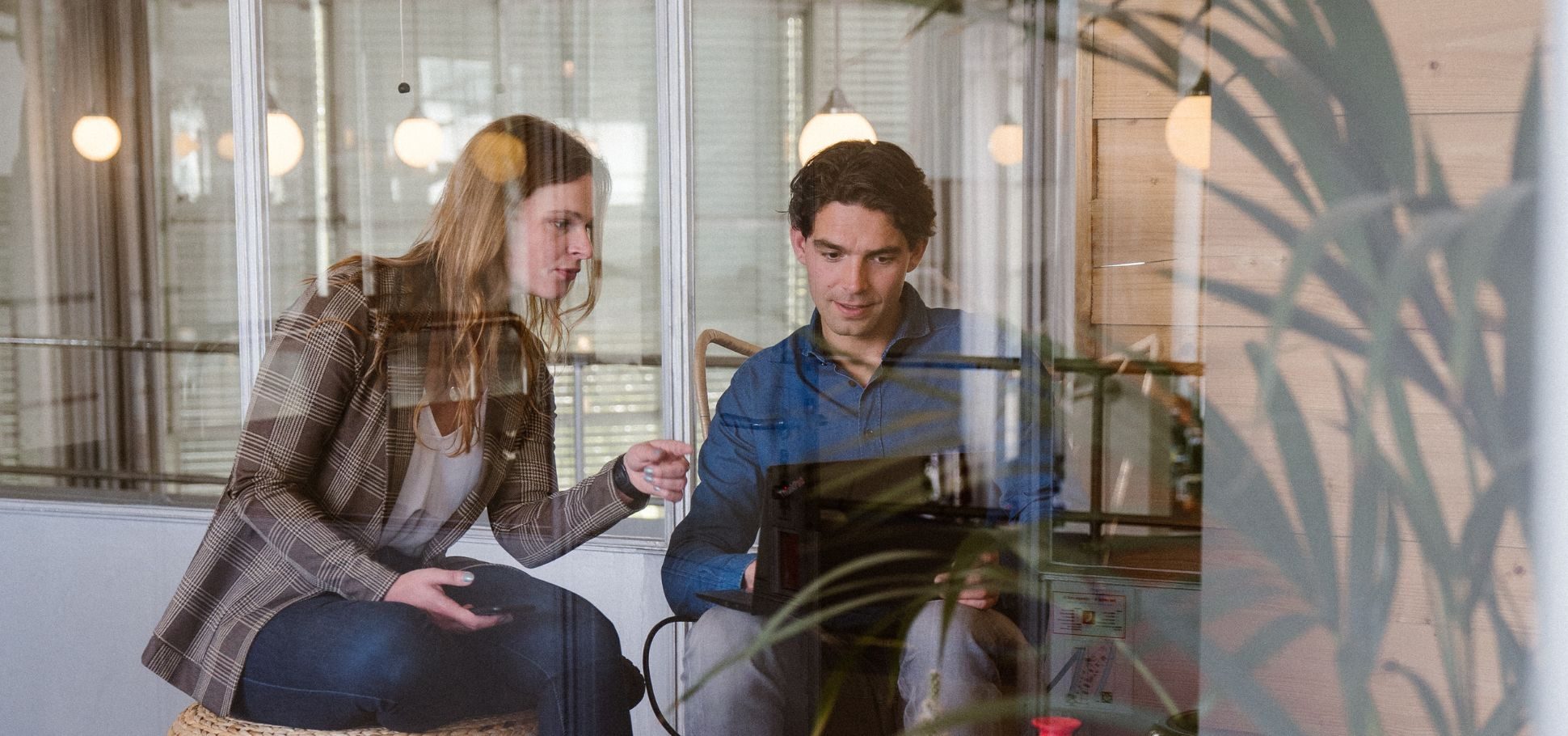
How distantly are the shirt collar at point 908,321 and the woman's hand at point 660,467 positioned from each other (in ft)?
0.62

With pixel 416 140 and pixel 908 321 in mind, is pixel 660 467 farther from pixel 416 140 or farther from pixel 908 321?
pixel 416 140

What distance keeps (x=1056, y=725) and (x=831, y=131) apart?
2.04ft

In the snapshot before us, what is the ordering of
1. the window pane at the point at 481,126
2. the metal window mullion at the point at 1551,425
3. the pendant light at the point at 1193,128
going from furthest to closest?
the window pane at the point at 481,126
the pendant light at the point at 1193,128
the metal window mullion at the point at 1551,425

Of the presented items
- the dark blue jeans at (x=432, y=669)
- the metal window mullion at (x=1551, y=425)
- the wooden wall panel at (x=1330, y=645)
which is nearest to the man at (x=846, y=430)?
the dark blue jeans at (x=432, y=669)

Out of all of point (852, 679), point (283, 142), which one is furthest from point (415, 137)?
point (852, 679)

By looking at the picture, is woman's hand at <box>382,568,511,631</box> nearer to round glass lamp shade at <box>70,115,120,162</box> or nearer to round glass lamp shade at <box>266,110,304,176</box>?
round glass lamp shade at <box>266,110,304,176</box>

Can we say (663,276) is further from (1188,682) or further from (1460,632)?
(1460,632)

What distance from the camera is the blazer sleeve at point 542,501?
122 centimetres

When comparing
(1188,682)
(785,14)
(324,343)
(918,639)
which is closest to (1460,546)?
(1188,682)

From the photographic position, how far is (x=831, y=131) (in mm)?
1114

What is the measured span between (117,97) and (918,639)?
3.43 feet

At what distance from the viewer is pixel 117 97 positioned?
48.7 inches

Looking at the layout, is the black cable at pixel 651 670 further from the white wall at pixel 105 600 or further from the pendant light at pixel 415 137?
the pendant light at pixel 415 137

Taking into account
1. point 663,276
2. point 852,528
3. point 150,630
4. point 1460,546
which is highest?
point 663,276
